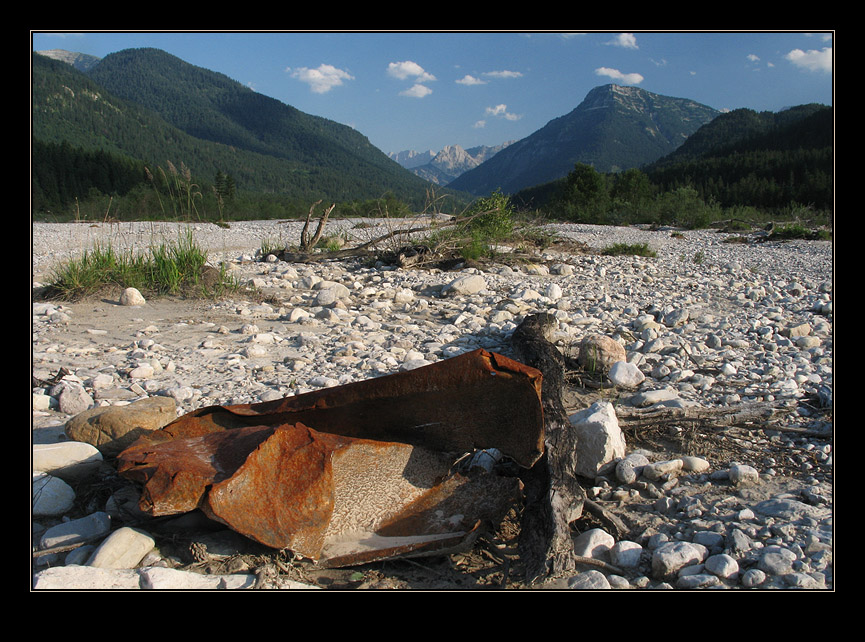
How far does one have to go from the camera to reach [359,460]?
1.70 m

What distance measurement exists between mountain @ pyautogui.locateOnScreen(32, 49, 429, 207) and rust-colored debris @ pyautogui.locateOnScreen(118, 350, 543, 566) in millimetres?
35418

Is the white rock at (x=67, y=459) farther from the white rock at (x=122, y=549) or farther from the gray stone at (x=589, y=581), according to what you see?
the gray stone at (x=589, y=581)

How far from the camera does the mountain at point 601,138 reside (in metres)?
146

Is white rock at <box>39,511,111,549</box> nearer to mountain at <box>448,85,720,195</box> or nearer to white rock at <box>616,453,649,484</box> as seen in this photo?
white rock at <box>616,453,649,484</box>

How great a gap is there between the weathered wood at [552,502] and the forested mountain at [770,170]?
21.8 meters

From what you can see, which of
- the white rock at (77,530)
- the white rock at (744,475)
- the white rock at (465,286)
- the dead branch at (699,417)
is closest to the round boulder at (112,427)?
the white rock at (77,530)

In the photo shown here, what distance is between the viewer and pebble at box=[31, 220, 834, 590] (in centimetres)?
151

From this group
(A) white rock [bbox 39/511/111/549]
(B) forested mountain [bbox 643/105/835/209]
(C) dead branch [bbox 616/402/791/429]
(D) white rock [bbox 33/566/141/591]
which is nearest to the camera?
(D) white rock [bbox 33/566/141/591]

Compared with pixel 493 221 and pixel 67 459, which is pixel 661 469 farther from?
pixel 493 221

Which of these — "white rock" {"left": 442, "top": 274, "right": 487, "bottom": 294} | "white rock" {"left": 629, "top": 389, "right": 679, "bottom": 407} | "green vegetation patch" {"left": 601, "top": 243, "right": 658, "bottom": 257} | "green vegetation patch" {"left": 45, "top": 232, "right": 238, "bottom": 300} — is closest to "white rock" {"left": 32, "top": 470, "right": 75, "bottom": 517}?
"white rock" {"left": 629, "top": 389, "right": 679, "bottom": 407}

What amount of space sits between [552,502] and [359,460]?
61cm

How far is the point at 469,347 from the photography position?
367 centimetres

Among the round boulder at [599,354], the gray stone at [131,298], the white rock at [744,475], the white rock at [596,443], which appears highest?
the gray stone at [131,298]

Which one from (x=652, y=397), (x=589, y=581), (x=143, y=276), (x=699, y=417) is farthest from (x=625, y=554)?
(x=143, y=276)
